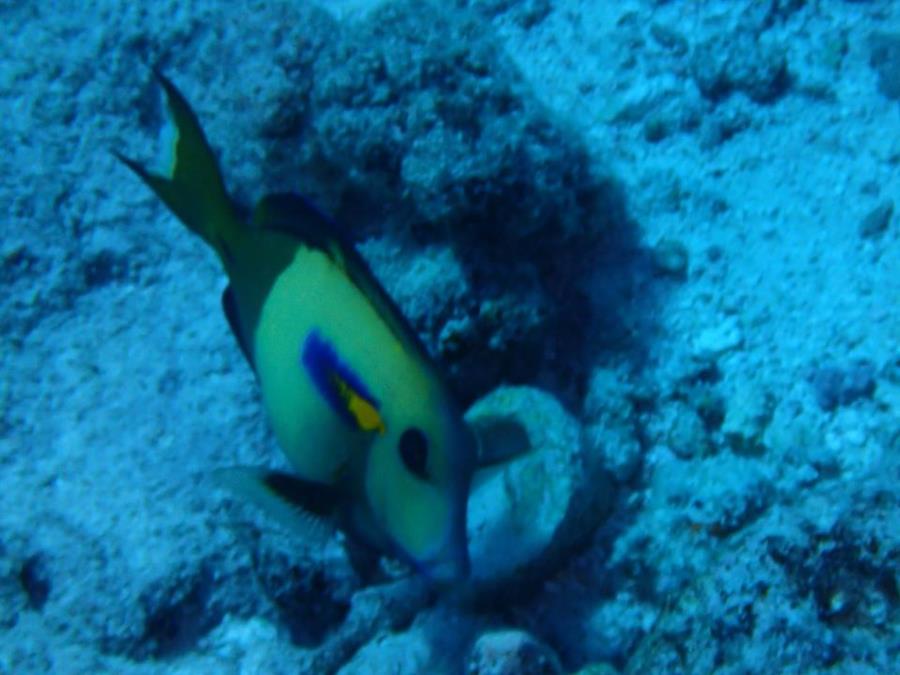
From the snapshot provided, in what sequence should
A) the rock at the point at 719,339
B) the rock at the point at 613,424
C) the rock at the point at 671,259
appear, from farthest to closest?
the rock at the point at 671,259 < the rock at the point at 719,339 < the rock at the point at 613,424

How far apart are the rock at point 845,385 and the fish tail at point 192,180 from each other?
2114 millimetres

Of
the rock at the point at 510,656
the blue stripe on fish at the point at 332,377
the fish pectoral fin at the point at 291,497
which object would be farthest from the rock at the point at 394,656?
the blue stripe on fish at the point at 332,377

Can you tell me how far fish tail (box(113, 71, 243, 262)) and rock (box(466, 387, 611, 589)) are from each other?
3.48 ft

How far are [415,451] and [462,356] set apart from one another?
1.33 m

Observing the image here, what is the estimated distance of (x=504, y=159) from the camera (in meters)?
2.62

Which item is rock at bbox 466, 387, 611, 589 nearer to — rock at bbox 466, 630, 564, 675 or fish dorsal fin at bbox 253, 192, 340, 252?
rock at bbox 466, 630, 564, 675

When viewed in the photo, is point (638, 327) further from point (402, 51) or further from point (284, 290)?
point (284, 290)

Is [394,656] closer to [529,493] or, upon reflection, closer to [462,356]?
[529,493]

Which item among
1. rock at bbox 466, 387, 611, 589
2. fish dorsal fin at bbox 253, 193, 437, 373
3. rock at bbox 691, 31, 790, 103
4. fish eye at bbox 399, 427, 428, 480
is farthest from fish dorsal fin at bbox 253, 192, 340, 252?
rock at bbox 691, 31, 790, 103

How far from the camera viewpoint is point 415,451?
1.45 m

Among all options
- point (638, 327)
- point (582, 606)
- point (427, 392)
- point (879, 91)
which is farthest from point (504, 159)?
point (879, 91)

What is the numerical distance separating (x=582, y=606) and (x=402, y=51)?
6.88ft

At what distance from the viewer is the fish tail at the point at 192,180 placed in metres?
1.65

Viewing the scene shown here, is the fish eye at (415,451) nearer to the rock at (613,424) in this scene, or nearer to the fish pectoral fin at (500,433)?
the fish pectoral fin at (500,433)
